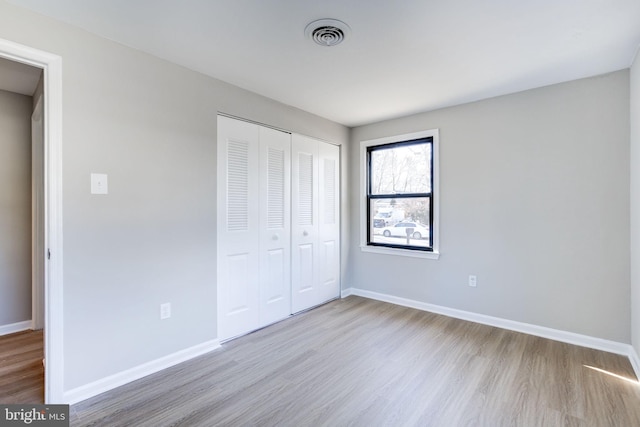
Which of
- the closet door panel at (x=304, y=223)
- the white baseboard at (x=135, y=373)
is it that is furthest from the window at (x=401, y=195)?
the white baseboard at (x=135, y=373)

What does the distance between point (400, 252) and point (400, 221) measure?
393 millimetres

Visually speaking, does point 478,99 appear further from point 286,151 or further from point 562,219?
point 286,151

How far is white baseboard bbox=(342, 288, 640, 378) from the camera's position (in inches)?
98.3

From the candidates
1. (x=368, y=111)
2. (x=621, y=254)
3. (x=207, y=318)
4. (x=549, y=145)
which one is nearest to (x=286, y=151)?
(x=368, y=111)

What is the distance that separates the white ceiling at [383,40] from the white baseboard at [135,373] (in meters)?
2.28

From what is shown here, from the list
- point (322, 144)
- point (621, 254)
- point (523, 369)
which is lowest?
point (523, 369)

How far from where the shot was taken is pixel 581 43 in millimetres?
2074

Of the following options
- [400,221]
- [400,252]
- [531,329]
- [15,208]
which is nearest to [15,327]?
[15,208]

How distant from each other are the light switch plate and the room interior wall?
371 centimetres

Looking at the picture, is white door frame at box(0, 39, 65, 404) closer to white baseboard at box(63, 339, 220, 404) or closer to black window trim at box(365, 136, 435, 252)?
white baseboard at box(63, 339, 220, 404)

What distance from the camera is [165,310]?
7.60ft

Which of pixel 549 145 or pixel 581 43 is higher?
pixel 581 43

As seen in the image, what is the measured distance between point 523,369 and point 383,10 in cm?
268

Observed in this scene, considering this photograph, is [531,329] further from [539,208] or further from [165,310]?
[165,310]
